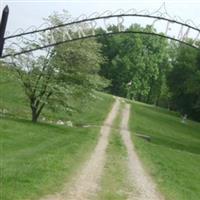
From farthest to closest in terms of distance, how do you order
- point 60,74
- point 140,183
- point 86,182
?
1. point 60,74
2. point 140,183
3. point 86,182

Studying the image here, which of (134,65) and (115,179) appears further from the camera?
(134,65)

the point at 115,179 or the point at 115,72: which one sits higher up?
the point at 115,72

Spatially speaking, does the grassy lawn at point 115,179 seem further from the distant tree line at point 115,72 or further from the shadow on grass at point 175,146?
the shadow on grass at point 175,146

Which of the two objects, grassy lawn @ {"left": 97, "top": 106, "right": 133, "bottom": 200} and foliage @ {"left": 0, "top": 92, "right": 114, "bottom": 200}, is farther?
grassy lawn @ {"left": 97, "top": 106, "right": 133, "bottom": 200}

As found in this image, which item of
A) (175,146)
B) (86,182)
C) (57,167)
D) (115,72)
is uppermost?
(115,72)

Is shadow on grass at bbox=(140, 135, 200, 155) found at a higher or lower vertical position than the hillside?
lower

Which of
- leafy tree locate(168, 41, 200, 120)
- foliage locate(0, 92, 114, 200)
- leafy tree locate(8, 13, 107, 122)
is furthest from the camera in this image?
leafy tree locate(168, 41, 200, 120)

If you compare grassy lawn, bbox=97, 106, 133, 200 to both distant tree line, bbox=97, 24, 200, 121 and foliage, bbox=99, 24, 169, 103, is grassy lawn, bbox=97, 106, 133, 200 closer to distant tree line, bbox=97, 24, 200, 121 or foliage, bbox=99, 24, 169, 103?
distant tree line, bbox=97, 24, 200, 121

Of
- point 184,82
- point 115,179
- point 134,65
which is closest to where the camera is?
point 115,179

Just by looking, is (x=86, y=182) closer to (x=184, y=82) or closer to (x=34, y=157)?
(x=34, y=157)

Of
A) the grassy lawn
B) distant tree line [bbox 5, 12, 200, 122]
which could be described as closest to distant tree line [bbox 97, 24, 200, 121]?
distant tree line [bbox 5, 12, 200, 122]

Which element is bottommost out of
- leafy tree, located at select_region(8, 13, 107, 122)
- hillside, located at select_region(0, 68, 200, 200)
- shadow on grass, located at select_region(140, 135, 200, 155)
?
shadow on grass, located at select_region(140, 135, 200, 155)

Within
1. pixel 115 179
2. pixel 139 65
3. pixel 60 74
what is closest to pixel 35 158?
pixel 115 179

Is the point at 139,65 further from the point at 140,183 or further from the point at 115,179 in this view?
the point at 115,179
